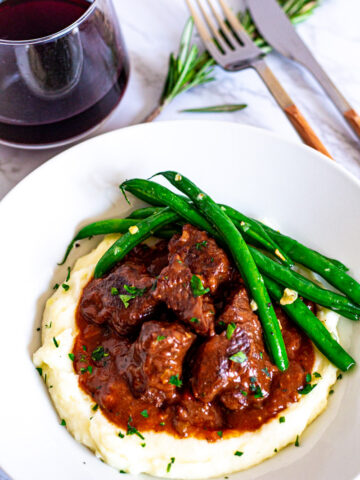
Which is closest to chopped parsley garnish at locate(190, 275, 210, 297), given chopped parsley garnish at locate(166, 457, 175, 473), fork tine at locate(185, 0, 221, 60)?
chopped parsley garnish at locate(166, 457, 175, 473)

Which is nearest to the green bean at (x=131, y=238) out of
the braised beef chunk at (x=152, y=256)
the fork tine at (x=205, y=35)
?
the braised beef chunk at (x=152, y=256)

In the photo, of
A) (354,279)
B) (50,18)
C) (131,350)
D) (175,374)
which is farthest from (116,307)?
(50,18)

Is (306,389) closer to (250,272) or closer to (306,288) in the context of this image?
(306,288)

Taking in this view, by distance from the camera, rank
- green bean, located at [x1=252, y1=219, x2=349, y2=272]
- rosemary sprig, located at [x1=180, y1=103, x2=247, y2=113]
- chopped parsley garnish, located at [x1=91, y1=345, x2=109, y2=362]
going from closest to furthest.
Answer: chopped parsley garnish, located at [x1=91, y1=345, x2=109, y2=362]
green bean, located at [x1=252, y1=219, x2=349, y2=272]
rosemary sprig, located at [x1=180, y1=103, x2=247, y2=113]

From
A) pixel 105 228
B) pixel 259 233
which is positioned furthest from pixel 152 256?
pixel 259 233

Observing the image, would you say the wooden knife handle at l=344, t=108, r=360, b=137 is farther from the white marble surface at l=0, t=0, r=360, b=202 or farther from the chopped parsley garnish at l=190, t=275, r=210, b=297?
the chopped parsley garnish at l=190, t=275, r=210, b=297

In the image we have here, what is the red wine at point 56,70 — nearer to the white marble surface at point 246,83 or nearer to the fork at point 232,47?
the white marble surface at point 246,83
